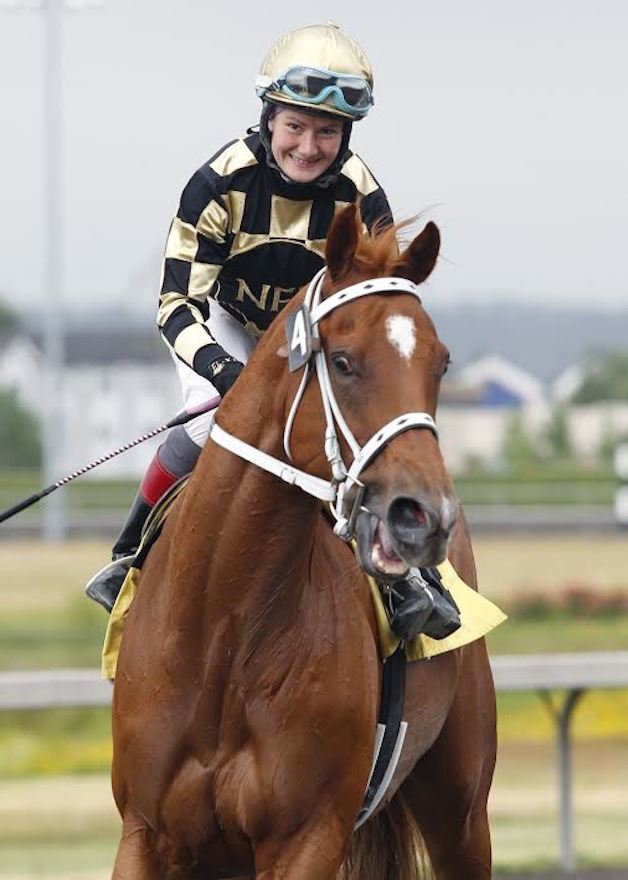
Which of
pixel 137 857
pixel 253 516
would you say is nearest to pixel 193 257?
pixel 253 516

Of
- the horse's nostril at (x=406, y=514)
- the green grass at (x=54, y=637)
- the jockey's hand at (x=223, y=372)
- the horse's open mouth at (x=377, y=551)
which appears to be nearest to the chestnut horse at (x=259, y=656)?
the jockey's hand at (x=223, y=372)

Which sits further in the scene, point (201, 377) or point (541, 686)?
point (541, 686)

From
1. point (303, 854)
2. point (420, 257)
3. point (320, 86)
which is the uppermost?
point (320, 86)

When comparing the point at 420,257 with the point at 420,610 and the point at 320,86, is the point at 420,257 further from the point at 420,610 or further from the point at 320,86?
the point at 420,610

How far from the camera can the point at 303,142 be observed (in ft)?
14.9

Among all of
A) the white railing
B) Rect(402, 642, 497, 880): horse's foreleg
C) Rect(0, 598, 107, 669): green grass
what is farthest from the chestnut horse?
Rect(0, 598, 107, 669): green grass

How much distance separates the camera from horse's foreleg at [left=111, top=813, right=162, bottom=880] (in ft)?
14.5

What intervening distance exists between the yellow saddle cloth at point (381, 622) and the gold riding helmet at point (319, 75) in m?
1.04

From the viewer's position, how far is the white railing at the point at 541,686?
281 inches

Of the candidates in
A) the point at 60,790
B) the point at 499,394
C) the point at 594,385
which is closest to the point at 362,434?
the point at 60,790

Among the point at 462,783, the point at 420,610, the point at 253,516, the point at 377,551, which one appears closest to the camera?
the point at 377,551

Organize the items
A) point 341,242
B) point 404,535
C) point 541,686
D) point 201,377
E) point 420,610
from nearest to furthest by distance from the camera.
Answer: point 404,535 < point 341,242 < point 420,610 < point 201,377 < point 541,686

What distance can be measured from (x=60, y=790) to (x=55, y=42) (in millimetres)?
19959

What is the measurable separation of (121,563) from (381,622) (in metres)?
0.73
